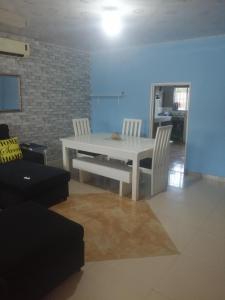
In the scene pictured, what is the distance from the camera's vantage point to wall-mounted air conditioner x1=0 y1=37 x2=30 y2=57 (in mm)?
3928

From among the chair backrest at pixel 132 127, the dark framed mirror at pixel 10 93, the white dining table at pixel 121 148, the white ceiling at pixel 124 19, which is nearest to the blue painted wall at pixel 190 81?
the white ceiling at pixel 124 19

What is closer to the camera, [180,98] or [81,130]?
[81,130]

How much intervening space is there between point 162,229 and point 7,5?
Result: 3009 mm

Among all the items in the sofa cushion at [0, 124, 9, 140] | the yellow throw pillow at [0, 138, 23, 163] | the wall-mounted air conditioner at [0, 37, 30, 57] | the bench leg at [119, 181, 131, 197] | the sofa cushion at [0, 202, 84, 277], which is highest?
the wall-mounted air conditioner at [0, 37, 30, 57]

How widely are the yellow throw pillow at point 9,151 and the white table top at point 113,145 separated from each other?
0.78 m

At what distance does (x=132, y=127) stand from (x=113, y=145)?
109 cm

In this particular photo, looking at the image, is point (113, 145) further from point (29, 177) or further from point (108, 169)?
point (29, 177)

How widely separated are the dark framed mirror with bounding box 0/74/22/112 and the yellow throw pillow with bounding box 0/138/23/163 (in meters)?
0.79

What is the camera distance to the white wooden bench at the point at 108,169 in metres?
3.48

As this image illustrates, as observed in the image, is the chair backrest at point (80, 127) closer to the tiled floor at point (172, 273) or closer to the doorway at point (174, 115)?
the doorway at point (174, 115)

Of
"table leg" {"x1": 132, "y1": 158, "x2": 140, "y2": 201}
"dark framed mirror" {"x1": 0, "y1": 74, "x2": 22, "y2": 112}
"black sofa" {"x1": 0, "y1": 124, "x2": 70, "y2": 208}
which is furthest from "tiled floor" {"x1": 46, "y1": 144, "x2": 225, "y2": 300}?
"dark framed mirror" {"x1": 0, "y1": 74, "x2": 22, "y2": 112}

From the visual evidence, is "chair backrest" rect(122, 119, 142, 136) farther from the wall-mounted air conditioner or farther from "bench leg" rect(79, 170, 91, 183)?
the wall-mounted air conditioner

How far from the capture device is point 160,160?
11.9 ft

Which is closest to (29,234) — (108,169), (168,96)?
(108,169)
